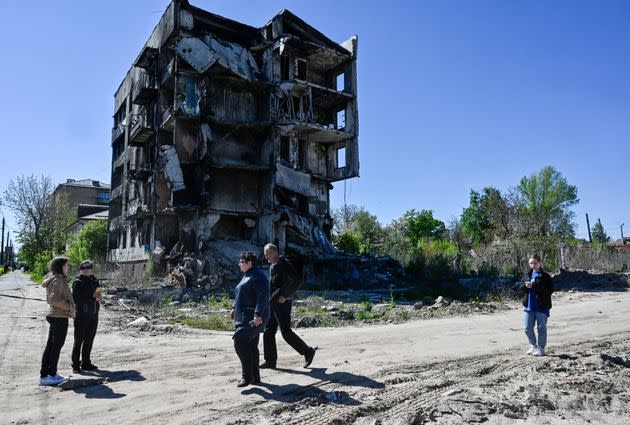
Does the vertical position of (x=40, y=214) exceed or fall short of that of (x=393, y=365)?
it exceeds it

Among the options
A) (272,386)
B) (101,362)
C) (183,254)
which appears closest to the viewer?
(272,386)

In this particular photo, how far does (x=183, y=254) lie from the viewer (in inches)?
1027

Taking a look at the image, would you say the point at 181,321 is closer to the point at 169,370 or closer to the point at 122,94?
the point at 169,370

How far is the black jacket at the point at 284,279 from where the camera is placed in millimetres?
6859

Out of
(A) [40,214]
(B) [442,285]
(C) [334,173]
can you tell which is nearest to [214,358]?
(B) [442,285]

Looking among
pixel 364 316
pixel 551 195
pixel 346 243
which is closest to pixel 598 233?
pixel 551 195

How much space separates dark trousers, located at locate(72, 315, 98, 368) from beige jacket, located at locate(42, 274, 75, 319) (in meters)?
0.71

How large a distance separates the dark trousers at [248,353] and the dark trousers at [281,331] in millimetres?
865

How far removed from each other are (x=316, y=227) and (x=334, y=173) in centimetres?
490

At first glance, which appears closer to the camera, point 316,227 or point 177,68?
point 177,68

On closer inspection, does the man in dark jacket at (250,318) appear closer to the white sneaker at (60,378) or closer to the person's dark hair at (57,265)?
the white sneaker at (60,378)

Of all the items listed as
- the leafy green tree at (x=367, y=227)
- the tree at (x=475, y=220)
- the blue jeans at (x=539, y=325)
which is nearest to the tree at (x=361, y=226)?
the leafy green tree at (x=367, y=227)

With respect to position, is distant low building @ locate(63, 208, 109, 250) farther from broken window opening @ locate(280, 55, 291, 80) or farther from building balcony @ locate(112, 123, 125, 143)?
broken window opening @ locate(280, 55, 291, 80)

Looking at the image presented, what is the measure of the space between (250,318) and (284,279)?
0.97 meters
